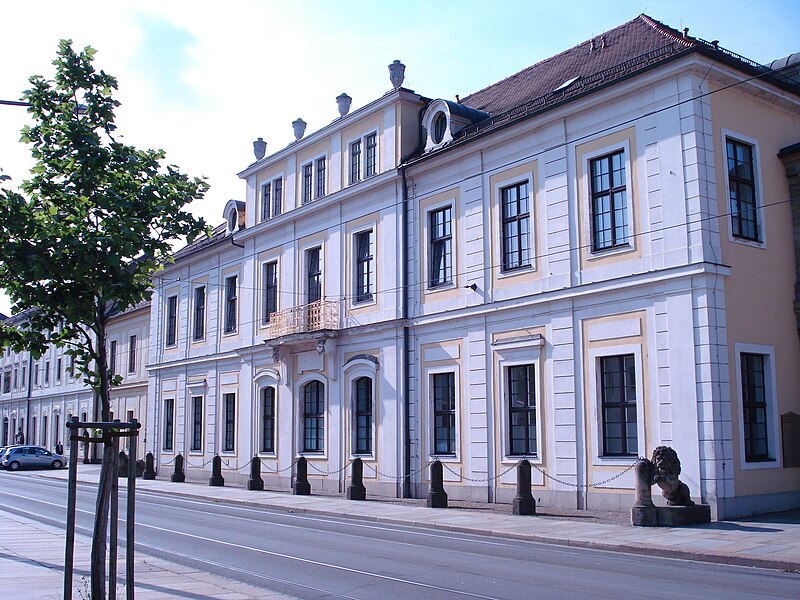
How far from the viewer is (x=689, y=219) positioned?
19125mm

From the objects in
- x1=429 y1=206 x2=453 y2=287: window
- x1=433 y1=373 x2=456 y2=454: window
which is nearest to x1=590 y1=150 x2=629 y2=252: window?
x1=429 y1=206 x2=453 y2=287: window

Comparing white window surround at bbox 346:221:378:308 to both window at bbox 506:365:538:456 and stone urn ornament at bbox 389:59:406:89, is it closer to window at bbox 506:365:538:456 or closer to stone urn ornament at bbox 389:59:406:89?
stone urn ornament at bbox 389:59:406:89

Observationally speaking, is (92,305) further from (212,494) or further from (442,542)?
(212,494)

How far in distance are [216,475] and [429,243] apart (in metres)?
14.7

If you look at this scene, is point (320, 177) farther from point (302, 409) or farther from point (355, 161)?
point (302, 409)

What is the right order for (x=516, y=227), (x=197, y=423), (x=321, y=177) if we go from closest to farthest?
(x=516, y=227), (x=321, y=177), (x=197, y=423)

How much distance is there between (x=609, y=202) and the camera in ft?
69.3

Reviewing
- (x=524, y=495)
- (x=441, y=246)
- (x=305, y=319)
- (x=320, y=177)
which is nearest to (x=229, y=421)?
(x=305, y=319)

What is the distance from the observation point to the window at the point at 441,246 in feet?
85.0

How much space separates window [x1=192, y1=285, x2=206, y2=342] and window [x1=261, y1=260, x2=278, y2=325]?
241 inches

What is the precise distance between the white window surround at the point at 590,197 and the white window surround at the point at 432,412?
5.82 metres

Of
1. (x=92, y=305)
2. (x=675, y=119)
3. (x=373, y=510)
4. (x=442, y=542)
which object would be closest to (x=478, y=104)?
(x=675, y=119)

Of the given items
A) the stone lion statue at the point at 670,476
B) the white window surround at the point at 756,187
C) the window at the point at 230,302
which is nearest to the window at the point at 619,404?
the stone lion statue at the point at 670,476

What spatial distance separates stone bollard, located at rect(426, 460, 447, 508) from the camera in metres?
22.8
